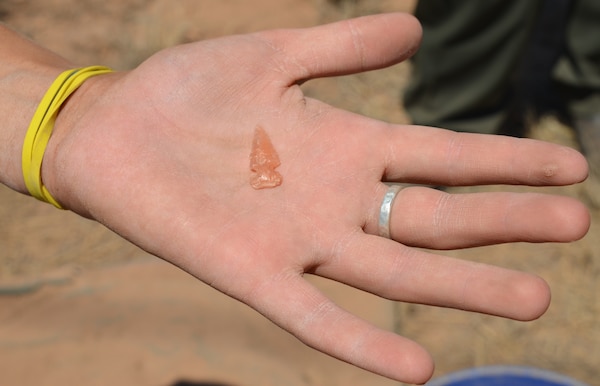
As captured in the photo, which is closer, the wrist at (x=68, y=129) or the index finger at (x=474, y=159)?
the index finger at (x=474, y=159)

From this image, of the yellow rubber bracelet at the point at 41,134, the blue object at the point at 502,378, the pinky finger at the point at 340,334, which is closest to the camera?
the pinky finger at the point at 340,334

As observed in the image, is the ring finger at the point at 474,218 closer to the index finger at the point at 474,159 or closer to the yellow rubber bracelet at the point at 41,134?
the index finger at the point at 474,159

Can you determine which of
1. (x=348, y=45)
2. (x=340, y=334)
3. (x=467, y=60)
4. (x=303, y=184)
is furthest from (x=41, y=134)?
(x=467, y=60)

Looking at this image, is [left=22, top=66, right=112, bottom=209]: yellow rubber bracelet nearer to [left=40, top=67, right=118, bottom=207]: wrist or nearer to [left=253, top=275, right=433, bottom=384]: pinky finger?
[left=40, top=67, right=118, bottom=207]: wrist

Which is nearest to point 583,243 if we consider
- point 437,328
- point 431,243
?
Result: point 437,328

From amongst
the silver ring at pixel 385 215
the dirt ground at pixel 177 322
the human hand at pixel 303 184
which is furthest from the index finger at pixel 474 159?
the dirt ground at pixel 177 322

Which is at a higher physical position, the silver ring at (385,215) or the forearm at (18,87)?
the forearm at (18,87)

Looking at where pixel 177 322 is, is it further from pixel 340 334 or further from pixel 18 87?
pixel 340 334
